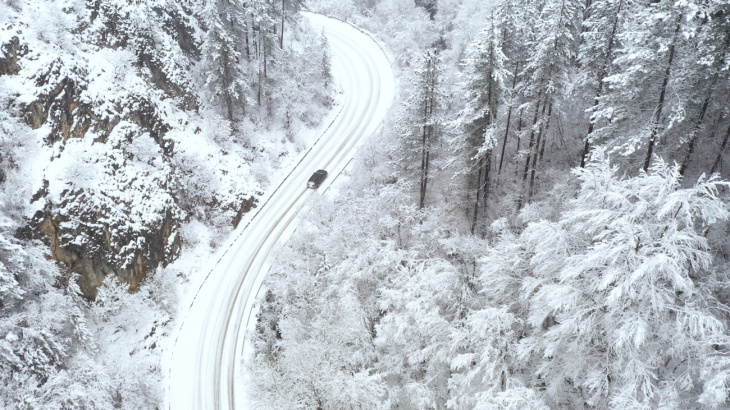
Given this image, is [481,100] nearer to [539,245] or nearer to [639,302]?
[539,245]

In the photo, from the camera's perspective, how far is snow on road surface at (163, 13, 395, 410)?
26.1 metres

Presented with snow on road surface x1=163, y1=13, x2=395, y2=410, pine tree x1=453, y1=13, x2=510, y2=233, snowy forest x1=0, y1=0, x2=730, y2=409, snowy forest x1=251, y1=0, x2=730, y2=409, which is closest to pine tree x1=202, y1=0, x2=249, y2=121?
snowy forest x1=0, y1=0, x2=730, y2=409

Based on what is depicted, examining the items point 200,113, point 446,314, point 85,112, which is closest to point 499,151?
point 446,314

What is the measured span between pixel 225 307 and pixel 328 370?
11.7m

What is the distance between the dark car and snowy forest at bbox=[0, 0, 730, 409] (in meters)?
3.01

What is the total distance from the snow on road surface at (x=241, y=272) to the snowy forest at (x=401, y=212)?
1.31 m

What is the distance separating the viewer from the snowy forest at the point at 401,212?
43.6 feet

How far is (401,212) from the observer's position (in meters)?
29.7

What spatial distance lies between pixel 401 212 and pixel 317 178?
11415 mm

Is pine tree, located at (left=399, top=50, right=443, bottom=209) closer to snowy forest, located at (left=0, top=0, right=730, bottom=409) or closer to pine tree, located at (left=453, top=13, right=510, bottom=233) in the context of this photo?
snowy forest, located at (left=0, top=0, right=730, bottom=409)

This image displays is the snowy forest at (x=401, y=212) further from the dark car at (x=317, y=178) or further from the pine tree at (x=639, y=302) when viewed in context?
the dark car at (x=317, y=178)

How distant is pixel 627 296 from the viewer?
41.8 feet

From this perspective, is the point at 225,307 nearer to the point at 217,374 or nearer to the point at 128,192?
the point at 217,374

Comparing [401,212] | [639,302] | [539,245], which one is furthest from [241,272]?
[639,302]
